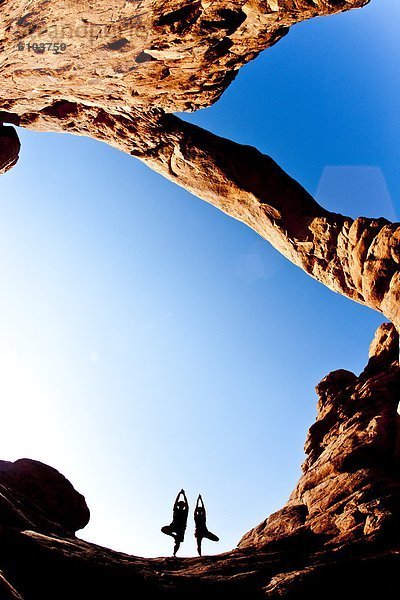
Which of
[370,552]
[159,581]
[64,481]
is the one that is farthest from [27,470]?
[370,552]

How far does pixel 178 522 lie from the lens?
778 inches

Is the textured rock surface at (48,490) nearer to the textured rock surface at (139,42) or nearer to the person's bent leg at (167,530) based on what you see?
the person's bent leg at (167,530)

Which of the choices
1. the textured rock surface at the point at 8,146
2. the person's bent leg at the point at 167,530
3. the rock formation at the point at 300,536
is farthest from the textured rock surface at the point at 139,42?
the person's bent leg at the point at 167,530

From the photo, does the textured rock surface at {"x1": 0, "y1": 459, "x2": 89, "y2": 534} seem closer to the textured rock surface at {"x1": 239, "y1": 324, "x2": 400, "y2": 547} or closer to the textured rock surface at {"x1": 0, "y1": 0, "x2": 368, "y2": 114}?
the textured rock surface at {"x1": 239, "y1": 324, "x2": 400, "y2": 547}

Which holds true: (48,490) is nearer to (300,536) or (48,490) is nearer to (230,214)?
(300,536)

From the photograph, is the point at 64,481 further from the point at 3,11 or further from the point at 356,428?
the point at 3,11

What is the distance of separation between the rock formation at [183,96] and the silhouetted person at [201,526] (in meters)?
14.5

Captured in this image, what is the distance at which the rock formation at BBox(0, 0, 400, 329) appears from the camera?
34.4ft

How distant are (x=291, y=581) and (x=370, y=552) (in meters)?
3.23

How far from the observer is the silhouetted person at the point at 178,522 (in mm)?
19156

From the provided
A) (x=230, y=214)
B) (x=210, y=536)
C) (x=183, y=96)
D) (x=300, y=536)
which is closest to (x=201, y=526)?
(x=210, y=536)

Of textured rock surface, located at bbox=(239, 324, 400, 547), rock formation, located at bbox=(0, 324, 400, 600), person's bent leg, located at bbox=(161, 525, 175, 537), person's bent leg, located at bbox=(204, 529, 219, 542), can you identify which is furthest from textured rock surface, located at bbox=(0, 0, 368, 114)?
person's bent leg, located at bbox=(204, 529, 219, 542)

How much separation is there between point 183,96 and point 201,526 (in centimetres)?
2157

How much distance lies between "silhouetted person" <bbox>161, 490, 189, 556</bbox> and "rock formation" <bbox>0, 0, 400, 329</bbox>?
45.7ft
